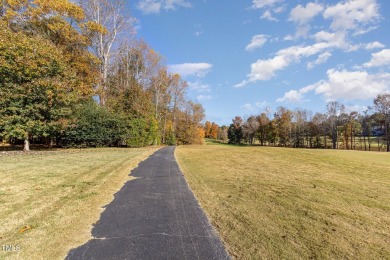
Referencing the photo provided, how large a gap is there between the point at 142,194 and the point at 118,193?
2.49 ft

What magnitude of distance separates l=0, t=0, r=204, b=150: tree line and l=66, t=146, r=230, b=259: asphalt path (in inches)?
715

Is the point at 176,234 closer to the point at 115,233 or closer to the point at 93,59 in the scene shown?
the point at 115,233

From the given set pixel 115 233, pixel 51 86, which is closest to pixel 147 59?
pixel 51 86

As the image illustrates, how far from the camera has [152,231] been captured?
14.1 feet

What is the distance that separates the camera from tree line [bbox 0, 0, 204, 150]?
19031 mm

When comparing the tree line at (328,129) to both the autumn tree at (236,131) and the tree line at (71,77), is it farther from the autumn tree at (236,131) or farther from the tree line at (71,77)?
the tree line at (71,77)

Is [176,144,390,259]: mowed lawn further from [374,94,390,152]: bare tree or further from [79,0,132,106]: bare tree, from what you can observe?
[374,94,390,152]: bare tree

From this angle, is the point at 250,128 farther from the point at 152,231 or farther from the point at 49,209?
the point at 152,231

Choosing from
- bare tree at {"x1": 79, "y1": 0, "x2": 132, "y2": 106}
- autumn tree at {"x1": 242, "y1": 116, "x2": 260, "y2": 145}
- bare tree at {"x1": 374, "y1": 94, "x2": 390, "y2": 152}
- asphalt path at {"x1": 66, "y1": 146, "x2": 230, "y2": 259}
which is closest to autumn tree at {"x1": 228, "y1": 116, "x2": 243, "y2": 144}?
autumn tree at {"x1": 242, "y1": 116, "x2": 260, "y2": 145}

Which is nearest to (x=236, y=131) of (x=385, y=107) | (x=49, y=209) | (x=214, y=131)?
(x=214, y=131)

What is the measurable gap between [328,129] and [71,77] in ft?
191

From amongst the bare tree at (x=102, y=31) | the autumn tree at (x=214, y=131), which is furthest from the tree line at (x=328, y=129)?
the bare tree at (x=102, y=31)

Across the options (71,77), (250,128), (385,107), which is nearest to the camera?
(71,77)

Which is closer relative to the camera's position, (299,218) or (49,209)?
(299,218)
